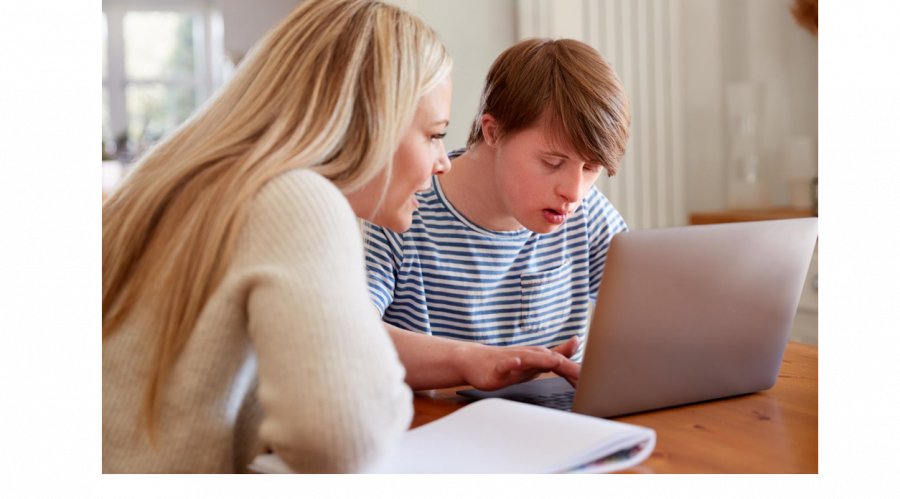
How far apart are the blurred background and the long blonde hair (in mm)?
1429

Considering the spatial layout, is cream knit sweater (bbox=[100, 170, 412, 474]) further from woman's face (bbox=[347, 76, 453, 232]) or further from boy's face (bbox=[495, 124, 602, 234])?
boy's face (bbox=[495, 124, 602, 234])

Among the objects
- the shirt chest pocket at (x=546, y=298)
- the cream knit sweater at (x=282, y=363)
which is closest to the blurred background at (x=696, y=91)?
the shirt chest pocket at (x=546, y=298)

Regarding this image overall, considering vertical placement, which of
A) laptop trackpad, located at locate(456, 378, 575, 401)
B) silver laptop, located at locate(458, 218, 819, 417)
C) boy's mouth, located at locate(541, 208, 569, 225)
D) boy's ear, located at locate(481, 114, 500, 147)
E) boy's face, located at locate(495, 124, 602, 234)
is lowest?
laptop trackpad, located at locate(456, 378, 575, 401)

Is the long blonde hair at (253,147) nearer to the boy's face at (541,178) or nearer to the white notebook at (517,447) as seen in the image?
the white notebook at (517,447)

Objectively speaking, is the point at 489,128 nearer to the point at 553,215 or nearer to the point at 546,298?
the point at 553,215

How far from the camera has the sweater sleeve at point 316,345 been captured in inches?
23.5

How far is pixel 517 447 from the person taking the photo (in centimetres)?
72

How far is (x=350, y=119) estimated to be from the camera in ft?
2.59

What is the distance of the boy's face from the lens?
3.99ft

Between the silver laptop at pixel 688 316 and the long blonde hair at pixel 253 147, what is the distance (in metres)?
0.27

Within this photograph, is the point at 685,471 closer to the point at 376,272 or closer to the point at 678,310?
→ the point at 678,310

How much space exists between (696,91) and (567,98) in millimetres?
1545

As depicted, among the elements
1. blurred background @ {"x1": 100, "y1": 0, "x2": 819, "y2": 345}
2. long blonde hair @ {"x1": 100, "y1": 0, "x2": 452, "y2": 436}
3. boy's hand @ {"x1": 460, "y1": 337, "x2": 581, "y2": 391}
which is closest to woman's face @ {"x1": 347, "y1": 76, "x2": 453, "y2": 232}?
long blonde hair @ {"x1": 100, "y1": 0, "x2": 452, "y2": 436}

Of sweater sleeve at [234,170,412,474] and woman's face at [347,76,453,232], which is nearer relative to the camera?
sweater sleeve at [234,170,412,474]
